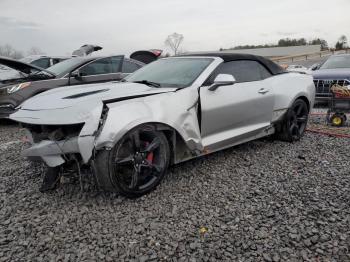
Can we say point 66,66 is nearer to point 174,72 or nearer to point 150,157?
point 174,72

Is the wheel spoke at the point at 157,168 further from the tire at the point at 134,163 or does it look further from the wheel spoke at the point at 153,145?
the wheel spoke at the point at 153,145

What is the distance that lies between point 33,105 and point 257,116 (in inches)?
108

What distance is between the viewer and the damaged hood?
9.49ft

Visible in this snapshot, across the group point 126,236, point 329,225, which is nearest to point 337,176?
point 329,225

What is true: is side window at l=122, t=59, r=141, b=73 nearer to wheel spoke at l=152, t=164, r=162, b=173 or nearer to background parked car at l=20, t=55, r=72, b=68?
background parked car at l=20, t=55, r=72, b=68

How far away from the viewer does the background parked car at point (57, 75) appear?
6.16 meters

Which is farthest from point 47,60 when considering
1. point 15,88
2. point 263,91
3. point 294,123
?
point 294,123

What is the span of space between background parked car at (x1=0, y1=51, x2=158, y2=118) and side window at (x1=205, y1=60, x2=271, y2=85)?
341 cm

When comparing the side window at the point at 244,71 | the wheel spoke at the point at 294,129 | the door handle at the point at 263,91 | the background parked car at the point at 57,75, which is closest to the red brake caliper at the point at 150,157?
the side window at the point at 244,71

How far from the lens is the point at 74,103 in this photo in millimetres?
3049

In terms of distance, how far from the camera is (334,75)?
316 inches

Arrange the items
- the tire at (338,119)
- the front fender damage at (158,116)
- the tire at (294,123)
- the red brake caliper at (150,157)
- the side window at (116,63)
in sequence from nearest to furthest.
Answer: the front fender damage at (158,116)
the red brake caliper at (150,157)
the tire at (294,123)
the tire at (338,119)
the side window at (116,63)

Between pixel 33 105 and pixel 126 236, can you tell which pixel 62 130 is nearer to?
pixel 33 105

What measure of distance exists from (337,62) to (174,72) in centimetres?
697
